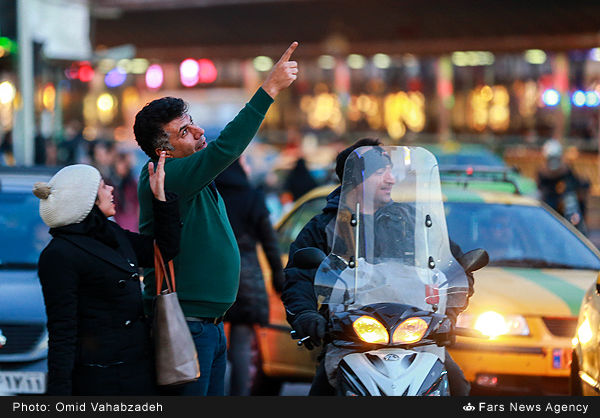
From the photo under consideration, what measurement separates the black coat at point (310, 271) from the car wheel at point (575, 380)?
1.34 m

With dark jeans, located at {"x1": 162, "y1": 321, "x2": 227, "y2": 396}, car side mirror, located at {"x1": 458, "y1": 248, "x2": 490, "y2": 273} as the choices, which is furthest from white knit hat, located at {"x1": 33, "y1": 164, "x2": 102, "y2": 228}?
car side mirror, located at {"x1": 458, "y1": 248, "x2": 490, "y2": 273}

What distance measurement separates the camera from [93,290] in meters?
3.97

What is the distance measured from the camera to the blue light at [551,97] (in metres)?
41.4

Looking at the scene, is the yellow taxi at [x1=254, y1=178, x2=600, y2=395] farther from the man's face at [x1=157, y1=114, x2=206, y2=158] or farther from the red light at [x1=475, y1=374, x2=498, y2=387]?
the man's face at [x1=157, y1=114, x2=206, y2=158]

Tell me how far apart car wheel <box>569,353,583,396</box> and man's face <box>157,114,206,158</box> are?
102 inches

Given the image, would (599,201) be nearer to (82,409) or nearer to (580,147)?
(580,147)

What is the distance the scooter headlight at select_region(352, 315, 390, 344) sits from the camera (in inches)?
161

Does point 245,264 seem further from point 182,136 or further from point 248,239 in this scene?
point 182,136

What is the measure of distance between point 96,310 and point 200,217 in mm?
571

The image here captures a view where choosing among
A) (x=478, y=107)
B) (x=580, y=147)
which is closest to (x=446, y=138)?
(x=478, y=107)

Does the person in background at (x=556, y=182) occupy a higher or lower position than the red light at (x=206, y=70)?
lower

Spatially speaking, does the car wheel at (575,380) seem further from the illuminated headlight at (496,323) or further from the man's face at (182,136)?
the man's face at (182,136)

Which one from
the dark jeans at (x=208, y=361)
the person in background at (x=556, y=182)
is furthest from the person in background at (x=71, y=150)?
the dark jeans at (x=208, y=361)

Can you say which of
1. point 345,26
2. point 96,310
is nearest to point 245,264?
point 96,310
